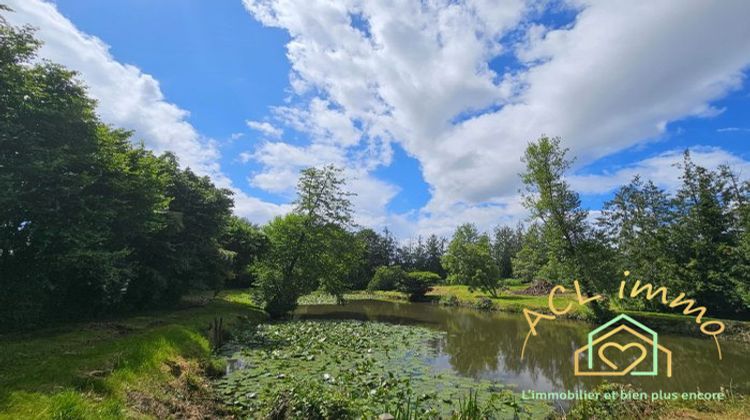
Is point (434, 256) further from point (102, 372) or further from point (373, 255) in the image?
point (102, 372)

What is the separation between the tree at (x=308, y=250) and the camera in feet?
73.6

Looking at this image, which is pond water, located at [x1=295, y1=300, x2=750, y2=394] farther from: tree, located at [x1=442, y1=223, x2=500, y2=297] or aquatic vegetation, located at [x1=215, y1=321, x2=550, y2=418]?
tree, located at [x1=442, y1=223, x2=500, y2=297]

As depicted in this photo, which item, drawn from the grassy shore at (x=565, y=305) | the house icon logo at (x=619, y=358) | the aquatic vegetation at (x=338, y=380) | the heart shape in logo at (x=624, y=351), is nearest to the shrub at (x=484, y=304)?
the grassy shore at (x=565, y=305)

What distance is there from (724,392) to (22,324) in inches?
789

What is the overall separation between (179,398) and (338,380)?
3.60 metres

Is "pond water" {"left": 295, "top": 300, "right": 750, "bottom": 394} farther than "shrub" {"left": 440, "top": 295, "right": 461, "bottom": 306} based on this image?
No

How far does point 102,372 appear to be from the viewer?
6.86 metres

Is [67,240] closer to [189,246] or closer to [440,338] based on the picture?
[189,246]

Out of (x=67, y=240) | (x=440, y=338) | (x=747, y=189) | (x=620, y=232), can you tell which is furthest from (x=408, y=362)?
(x=620, y=232)

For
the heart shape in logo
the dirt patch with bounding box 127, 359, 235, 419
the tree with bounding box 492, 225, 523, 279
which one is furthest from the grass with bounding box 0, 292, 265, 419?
the tree with bounding box 492, 225, 523, 279

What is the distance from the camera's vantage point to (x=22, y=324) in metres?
10.7

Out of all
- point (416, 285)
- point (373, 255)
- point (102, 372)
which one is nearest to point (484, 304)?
point (416, 285)

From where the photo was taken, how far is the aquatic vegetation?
271 inches

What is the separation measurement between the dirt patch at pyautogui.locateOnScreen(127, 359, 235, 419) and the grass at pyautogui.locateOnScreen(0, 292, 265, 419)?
2 cm
